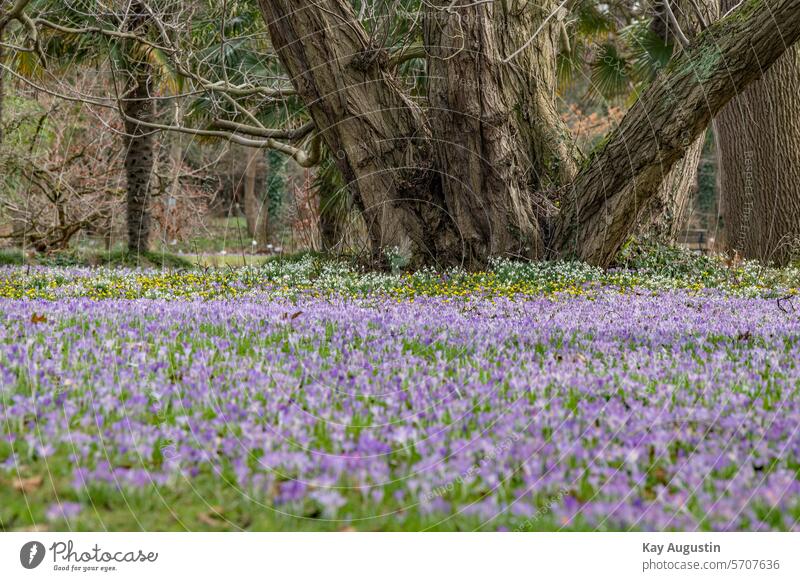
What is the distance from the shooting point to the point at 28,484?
78.2 inches

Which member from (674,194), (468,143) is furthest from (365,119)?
(674,194)

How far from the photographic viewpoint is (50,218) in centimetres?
1791

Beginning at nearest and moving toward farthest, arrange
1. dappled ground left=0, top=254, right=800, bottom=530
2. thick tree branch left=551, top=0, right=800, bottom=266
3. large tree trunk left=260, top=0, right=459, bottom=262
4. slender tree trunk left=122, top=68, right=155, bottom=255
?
dappled ground left=0, top=254, right=800, bottom=530 < thick tree branch left=551, top=0, right=800, bottom=266 < large tree trunk left=260, top=0, right=459, bottom=262 < slender tree trunk left=122, top=68, right=155, bottom=255

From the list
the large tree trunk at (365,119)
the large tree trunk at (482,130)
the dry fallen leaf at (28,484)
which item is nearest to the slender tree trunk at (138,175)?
the large tree trunk at (365,119)

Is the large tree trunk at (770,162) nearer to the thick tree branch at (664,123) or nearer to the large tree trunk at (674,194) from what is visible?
the large tree trunk at (674,194)

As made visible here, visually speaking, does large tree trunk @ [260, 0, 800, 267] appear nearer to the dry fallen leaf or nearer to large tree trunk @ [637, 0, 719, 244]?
large tree trunk @ [637, 0, 719, 244]

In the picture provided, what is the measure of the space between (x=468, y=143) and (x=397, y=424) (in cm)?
647

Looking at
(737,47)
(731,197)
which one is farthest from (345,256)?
(731,197)

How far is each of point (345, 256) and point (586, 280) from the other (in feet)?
12.9

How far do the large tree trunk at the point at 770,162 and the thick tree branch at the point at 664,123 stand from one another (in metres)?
4.37

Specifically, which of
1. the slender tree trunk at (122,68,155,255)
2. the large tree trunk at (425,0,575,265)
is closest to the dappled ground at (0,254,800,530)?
the large tree trunk at (425,0,575,265)

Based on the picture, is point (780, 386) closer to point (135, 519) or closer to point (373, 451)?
point (373, 451)

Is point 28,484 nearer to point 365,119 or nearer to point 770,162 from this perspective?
point 365,119

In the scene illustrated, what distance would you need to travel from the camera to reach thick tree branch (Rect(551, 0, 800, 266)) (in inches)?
288
